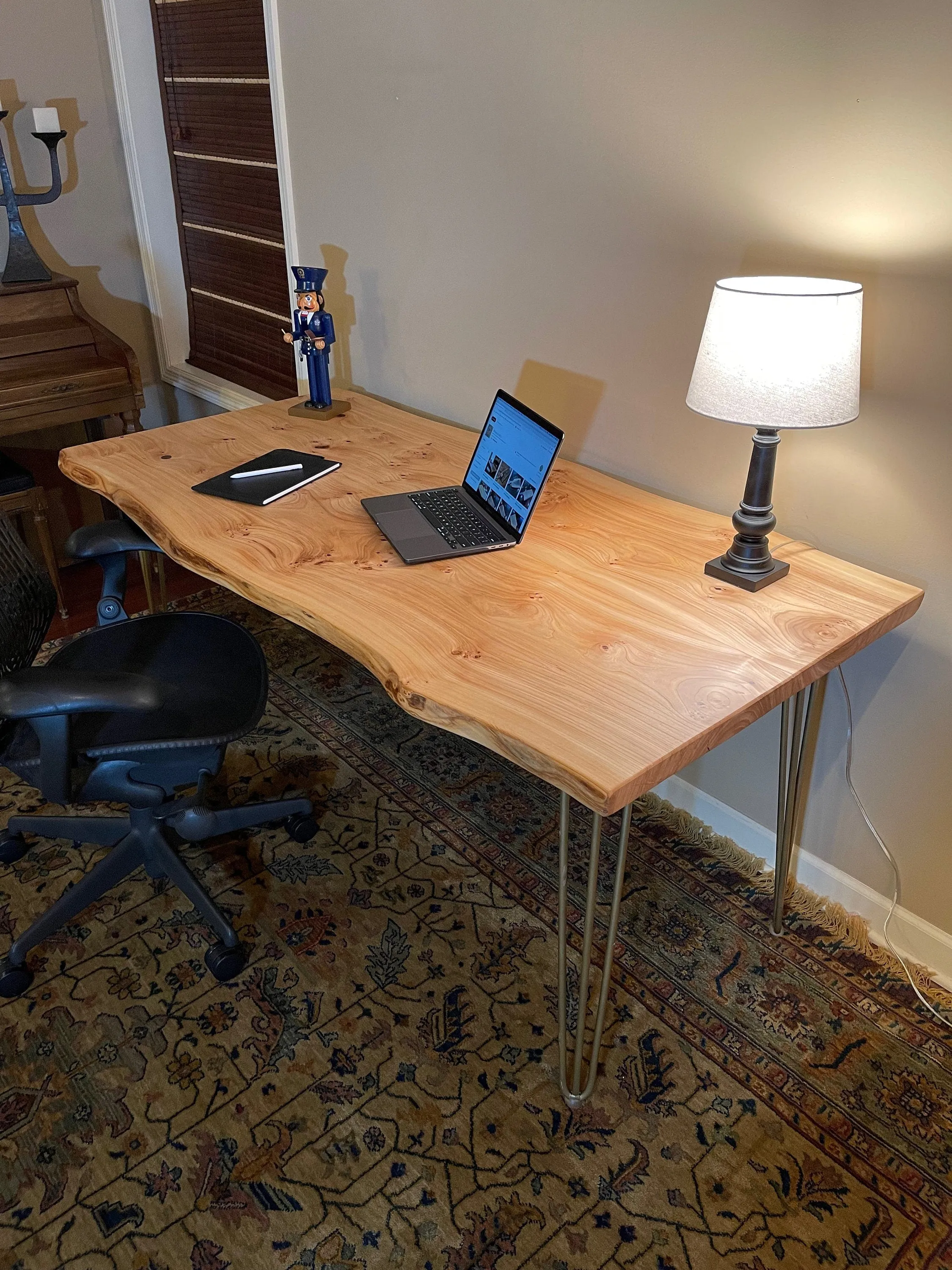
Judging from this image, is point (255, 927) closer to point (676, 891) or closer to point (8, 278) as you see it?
point (676, 891)

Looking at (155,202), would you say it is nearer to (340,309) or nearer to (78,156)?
(78,156)

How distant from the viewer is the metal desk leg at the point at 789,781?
162 cm

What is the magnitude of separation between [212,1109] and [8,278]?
2.51m

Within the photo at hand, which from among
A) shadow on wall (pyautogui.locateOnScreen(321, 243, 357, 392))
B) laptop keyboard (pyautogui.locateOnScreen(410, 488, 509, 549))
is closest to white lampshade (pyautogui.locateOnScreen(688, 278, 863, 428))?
laptop keyboard (pyautogui.locateOnScreen(410, 488, 509, 549))

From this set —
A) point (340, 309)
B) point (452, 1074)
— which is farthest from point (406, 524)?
point (340, 309)

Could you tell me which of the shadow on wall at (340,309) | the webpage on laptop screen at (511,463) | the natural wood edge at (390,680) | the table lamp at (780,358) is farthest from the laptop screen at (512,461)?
the shadow on wall at (340,309)

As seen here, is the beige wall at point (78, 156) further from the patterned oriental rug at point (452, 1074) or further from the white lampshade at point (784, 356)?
the white lampshade at point (784, 356)

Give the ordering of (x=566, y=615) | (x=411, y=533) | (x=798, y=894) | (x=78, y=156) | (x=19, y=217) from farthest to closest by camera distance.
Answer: (x=78, y=156) → (x=19, y=217) → (x=798, y=894) → (x=411, y=533) → (x=566, y=615)

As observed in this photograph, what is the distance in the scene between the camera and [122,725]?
5.23 feet

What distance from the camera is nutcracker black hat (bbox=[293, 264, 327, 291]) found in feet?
6.97

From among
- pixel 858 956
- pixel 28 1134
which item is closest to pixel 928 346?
pixel 858 956

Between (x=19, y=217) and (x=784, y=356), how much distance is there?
257 centimetres

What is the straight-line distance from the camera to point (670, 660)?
1.28 meters

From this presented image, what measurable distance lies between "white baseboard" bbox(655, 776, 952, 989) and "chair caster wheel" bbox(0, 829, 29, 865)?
1391mm
